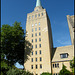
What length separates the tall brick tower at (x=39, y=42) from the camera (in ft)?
115

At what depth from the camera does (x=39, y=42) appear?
39062 mm

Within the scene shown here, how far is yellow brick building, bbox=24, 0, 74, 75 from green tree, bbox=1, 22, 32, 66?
115 inches

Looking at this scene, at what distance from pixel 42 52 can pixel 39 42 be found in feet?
15.0

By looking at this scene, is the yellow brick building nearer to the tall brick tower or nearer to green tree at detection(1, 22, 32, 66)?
the tall brick tower

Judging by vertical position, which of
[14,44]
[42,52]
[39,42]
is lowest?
[42,52]

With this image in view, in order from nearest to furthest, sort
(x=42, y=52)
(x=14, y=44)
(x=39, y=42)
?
(x=14, y=44) → (x=42, y=52) → (x=39, y=42)

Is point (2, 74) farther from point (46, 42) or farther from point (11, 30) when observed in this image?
point (46, 42)

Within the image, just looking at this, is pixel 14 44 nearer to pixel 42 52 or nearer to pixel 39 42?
pixel 39 42

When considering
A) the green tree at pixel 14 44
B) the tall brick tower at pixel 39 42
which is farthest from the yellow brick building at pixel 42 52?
the green tree at pixel 14 44

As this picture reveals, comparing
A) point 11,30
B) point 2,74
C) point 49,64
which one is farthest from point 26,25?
point 2,74

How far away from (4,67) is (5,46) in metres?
9.08

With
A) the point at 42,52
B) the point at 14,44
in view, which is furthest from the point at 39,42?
the point at 14,44

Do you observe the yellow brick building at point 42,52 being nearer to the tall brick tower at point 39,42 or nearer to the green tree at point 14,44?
the tall brick tower at point 39,42

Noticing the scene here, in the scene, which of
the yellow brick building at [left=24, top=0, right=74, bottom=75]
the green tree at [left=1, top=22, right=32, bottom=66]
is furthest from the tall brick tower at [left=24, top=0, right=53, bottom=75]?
the green tree at [left=1, top=22, right=32, bottom=66]
